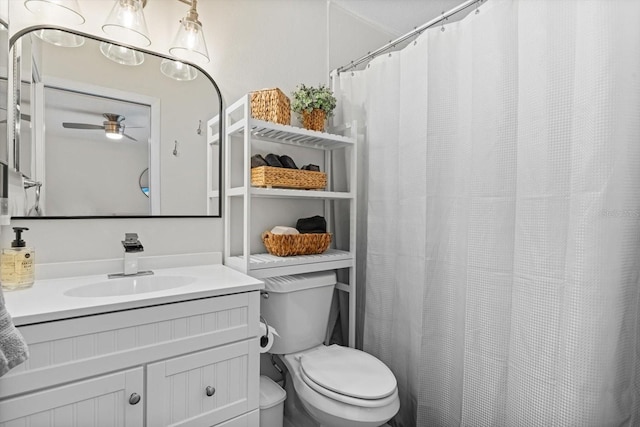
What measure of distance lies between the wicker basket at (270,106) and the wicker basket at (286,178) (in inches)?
9.3

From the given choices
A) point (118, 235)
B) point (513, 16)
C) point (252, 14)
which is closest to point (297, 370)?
point (118, 235)

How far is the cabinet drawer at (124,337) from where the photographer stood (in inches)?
34.9

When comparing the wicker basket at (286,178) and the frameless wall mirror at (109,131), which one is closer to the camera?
the frameless wall mirror at (109,131)

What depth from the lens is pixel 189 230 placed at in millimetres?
1580

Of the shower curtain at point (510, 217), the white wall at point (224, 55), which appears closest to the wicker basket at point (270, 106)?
the white wall at point (224, 55)

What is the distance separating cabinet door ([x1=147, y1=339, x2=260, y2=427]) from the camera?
1057mm

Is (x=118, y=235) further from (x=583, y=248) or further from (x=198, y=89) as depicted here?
(x=583, y=248)

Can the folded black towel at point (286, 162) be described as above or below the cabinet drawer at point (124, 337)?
above

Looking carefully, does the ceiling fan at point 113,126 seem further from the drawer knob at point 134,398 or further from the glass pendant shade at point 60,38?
the drawer knob at point 134,398

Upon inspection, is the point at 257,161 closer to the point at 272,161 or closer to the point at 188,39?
the point at 272,161

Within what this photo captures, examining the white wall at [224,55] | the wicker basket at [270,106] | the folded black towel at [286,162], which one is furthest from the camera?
the folded black towel at [286,162]

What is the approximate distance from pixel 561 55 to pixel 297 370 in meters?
1.53

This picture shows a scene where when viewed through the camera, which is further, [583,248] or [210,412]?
[210,412]

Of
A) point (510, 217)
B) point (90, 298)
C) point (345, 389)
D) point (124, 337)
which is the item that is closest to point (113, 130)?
point (90, 298)
